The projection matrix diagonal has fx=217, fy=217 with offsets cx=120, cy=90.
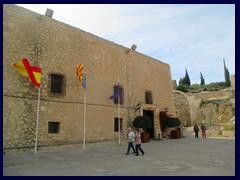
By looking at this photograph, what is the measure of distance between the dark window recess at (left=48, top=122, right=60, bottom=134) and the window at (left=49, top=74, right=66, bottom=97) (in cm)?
142

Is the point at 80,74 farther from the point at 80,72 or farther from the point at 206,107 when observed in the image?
the point at 206,107

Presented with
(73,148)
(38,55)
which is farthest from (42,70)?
(73,148)

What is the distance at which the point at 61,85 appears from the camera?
11.1 metres

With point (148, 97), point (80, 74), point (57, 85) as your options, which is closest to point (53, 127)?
point (57, 85)

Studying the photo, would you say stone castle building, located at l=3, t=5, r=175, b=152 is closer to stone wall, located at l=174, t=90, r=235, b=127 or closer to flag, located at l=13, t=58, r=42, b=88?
flag, located at l=13, t=58, r=42, b=88

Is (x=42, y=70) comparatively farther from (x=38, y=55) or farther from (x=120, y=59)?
(x=120, y=59)

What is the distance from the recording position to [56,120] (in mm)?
10492

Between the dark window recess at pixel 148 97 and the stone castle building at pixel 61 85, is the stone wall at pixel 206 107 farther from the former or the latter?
the stone castle building at pixel 61 85

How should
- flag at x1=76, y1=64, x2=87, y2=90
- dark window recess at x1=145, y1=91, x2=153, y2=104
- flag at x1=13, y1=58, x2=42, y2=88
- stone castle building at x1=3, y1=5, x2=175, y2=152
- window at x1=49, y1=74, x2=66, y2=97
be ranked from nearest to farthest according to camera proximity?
flag at x1=13, y1=58, x2=42, y2=88 < stone castle building at x1=3, y1=5, x2=175, y2=152 < window at x1=49, y1=74, x2=66, y2=97 < flag at x1=76, y1=64, x2=87, y2=90 < dark window recess at x1=145, y1=91, x2=153, y2=104

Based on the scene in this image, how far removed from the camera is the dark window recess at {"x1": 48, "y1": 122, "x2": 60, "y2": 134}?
1038cm

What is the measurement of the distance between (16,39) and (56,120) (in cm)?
414

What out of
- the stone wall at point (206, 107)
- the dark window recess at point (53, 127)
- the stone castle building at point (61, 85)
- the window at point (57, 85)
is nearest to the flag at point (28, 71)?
the stone castle building at point (61, 85)

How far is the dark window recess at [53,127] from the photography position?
10.4 metres

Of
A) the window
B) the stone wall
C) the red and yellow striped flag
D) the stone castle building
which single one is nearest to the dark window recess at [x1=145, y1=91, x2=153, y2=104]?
the stone castle building
